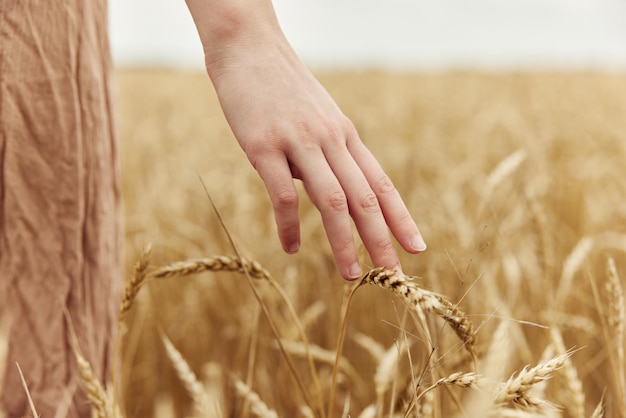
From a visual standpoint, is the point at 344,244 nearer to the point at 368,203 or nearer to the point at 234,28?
the point at 368,203

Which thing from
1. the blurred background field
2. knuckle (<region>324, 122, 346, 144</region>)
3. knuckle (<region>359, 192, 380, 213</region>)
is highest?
knuckle (<region>324, 122, 346, 144</region>)

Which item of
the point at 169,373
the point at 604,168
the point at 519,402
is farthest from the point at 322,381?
the point at 604,168

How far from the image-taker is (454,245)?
1256mm

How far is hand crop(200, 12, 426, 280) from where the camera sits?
2.19ft

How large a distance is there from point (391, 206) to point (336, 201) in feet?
0.23

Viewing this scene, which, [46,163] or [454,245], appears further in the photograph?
[454,245]

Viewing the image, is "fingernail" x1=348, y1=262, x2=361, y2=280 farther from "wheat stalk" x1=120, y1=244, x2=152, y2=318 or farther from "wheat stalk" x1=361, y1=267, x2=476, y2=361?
"wheat stalk" x1=120, y1=244, x2=152, y2=318

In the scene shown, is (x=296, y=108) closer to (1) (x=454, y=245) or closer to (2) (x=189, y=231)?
(1) (x=454, y=245)

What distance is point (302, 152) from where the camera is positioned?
0.67 meters

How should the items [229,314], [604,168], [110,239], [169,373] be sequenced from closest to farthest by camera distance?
[110,239], [169,373], [229,314], [604,168]

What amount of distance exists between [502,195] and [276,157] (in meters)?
1.74

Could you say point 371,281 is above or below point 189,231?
above

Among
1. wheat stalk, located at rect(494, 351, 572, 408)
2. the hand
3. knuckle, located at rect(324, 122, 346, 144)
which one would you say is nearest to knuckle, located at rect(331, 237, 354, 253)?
the hand

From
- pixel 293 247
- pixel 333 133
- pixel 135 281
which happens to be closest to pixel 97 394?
pixel 135 281
